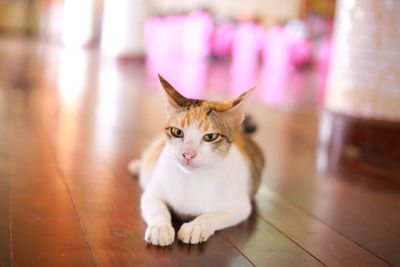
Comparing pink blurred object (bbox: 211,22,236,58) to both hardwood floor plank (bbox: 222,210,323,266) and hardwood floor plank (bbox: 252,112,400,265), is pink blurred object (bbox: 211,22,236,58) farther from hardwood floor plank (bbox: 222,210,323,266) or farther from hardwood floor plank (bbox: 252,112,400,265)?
hardwood floor plank (bbox: 222,210,323,266)

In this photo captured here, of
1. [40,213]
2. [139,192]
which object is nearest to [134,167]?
[139,192]

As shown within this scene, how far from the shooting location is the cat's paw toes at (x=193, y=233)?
1473mm

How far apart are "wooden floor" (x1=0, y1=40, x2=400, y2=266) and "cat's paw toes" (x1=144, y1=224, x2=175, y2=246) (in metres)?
0.03

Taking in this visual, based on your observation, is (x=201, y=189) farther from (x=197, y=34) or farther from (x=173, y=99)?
(x=197, y=34)

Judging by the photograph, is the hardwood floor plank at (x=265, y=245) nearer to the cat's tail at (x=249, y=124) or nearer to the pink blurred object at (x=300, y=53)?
the cat's tail at (x=249, y=124)

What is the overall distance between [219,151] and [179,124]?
0.14m

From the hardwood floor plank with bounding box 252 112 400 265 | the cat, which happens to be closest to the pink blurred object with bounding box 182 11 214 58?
the hardwood floor plank with bounding box 252 112 400 265

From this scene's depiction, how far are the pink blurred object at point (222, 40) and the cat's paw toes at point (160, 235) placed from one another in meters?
8.06

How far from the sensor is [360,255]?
5.12 feet

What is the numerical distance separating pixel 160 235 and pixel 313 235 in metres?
0.52

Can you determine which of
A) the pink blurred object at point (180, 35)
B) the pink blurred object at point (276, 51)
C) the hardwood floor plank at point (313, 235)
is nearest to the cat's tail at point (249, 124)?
the hardwood floor plank at point (313, 235)

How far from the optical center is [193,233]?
4.83 feet

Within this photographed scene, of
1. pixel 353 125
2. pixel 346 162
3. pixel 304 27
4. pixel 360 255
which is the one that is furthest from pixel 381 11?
pixel 304 27

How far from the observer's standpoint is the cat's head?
144cm
